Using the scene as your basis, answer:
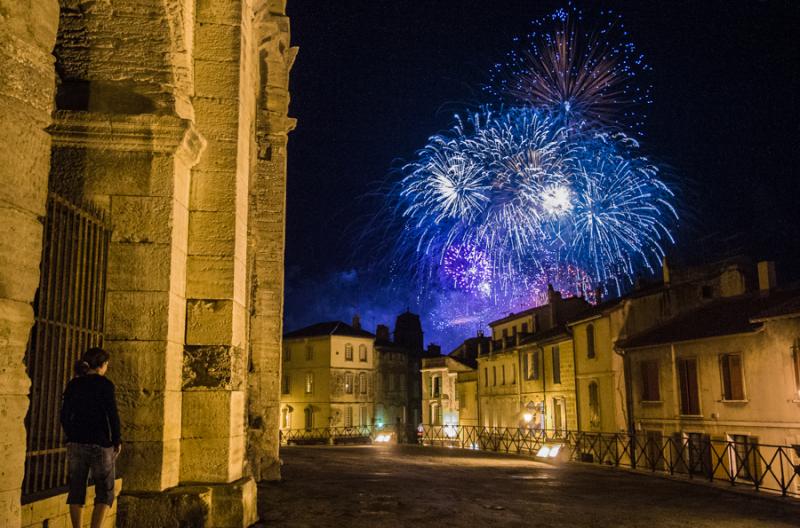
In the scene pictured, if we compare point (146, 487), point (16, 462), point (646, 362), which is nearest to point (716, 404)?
point (646, 362)

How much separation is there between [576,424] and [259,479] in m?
20.9

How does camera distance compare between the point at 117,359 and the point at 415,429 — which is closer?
the point at 117,359

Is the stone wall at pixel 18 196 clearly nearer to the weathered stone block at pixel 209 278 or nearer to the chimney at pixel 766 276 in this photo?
the weathered stone block at pixel 209 278

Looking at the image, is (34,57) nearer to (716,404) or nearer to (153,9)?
(153,9)

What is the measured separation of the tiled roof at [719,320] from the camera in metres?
20.8

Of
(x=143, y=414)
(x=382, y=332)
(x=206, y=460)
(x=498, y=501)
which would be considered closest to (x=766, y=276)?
(x=498, y=501)

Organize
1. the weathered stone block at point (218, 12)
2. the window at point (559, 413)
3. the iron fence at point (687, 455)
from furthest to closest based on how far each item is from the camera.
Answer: the window at point (559, 413) < the iron fence at point (687, 455) < the weathered stone block at point (218, 12)

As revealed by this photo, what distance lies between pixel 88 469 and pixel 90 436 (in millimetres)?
254

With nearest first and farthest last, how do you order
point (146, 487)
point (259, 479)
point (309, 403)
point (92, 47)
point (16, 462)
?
point (16, 462) → point (146, 487) → point (92, 47) → point (259, 479) → point (309, 403)

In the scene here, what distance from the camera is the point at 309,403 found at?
5106cm

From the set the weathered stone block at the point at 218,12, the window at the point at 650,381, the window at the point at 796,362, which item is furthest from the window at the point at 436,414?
the weathered stone block at the point at 218,12

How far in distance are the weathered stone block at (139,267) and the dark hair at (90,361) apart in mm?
1333

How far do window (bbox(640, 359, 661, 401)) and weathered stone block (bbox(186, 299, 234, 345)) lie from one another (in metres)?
20.0

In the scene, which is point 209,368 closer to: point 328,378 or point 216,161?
point 216,161
